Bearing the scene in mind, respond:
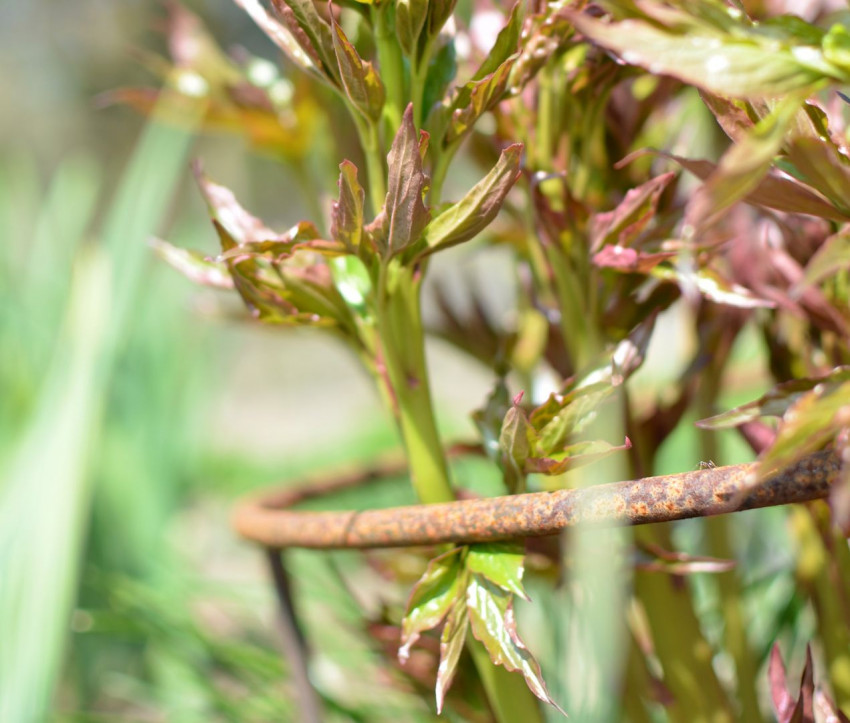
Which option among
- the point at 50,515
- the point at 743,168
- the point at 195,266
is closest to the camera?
the point at 743,168

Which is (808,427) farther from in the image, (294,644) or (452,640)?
(294,644)

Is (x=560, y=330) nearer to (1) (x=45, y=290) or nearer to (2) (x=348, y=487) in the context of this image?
(2) (x=348, y=487)

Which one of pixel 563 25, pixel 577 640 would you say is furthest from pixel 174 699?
pixel 563 25

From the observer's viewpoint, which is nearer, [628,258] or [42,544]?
[628,258]

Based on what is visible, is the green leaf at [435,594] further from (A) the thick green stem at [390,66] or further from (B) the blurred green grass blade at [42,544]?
(B) the blurred green grass blade at [42,544]

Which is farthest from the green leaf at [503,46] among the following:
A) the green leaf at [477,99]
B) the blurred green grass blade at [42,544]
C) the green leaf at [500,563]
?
the blurred green grass blade at [42,544]

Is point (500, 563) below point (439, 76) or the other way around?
below

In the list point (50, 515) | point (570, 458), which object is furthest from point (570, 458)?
point (50, 515)
